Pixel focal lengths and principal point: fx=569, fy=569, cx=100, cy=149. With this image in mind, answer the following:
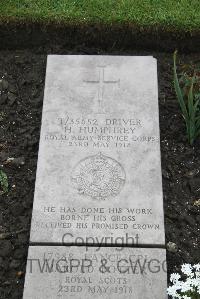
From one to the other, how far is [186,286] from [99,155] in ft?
3.67

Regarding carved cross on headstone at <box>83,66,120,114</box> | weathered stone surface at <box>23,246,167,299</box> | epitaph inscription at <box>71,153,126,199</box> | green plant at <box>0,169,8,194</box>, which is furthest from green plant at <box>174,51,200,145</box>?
green plant at <box>0,169,8,194</box>

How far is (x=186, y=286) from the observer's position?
330 cm

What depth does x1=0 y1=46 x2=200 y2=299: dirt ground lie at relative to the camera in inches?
150

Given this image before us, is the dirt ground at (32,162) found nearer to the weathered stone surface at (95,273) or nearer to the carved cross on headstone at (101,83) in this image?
the weathered stone surface at (95,273)

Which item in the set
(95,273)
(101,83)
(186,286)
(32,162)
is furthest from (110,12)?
(186,286)

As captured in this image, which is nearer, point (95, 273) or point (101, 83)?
point (95, 273)

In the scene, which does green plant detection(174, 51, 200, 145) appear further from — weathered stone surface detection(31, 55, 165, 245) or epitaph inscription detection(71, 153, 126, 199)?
epitaph inscription detection(71, 153, 126, 199)

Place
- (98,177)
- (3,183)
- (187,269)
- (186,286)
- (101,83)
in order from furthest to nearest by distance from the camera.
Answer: (101,83)
(3,183)
(98,177)
(187,269)
(186,286)

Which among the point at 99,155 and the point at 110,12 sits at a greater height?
the point at 110,12

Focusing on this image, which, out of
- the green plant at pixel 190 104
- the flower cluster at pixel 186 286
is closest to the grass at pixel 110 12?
the green plant at pixel 190 104

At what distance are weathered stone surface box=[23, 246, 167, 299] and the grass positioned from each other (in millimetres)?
2368

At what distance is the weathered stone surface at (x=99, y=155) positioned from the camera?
12.0ft

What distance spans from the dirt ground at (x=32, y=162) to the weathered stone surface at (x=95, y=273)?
0.22 m

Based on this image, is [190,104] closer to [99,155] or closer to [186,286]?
[99,155]
